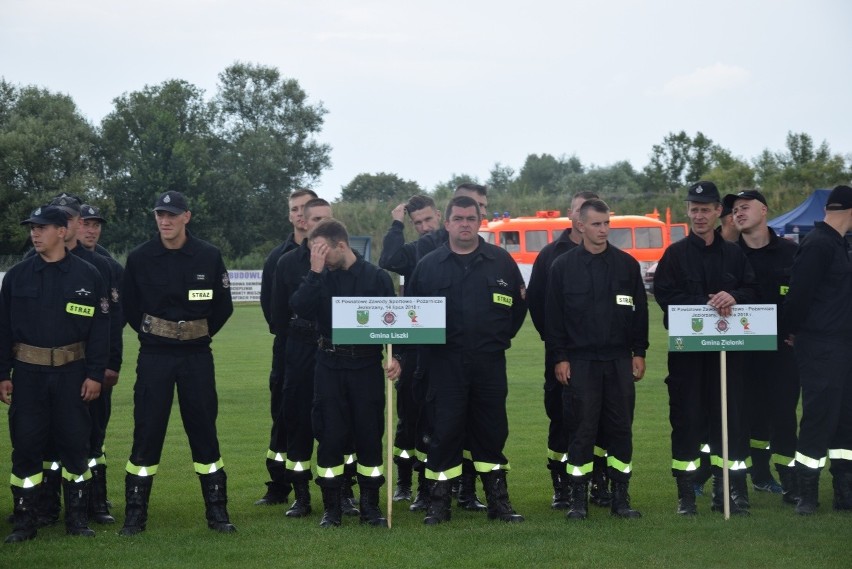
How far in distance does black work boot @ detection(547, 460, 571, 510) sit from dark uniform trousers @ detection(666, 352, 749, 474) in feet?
3.11

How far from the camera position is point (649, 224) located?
4403 centimetres

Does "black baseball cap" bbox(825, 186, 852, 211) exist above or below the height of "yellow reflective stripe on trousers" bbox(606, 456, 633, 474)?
above

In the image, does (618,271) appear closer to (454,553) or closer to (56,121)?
(454,553)

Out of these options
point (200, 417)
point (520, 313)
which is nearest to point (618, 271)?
point (520, 313)

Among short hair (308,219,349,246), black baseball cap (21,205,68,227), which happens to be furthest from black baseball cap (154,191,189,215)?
short hair (308,219,349,246)

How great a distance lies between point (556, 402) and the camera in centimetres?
941

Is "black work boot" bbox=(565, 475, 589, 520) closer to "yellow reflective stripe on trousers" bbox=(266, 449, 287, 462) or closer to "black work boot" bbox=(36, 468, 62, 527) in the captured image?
"yellow reflective stripe on trousers" bbox=(266, 449, 287, 462)

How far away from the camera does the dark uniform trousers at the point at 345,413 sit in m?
8.50

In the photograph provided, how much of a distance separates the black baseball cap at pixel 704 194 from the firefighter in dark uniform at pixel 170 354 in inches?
153

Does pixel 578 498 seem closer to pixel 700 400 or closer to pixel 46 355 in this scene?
pixel 700 400

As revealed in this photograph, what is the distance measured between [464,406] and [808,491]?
282 centimetres

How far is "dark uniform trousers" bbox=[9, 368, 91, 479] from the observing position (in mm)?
8094

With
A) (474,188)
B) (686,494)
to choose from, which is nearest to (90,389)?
(474,188)

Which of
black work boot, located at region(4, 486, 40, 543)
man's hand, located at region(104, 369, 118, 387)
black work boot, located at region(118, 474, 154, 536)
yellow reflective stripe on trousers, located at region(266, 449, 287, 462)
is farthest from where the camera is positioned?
yellow reflective stripe on trousers, located at region(266, 449, 287, 462)
